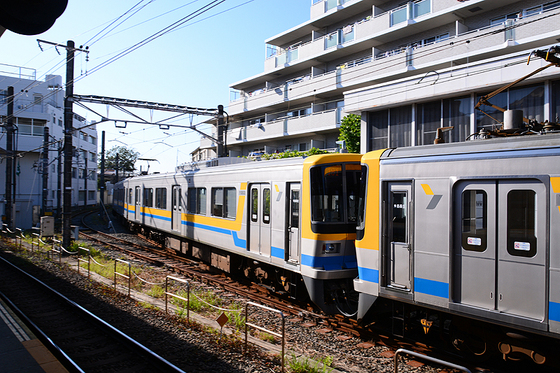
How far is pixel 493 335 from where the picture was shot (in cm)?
555

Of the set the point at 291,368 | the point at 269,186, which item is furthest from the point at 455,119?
the point at 291,368

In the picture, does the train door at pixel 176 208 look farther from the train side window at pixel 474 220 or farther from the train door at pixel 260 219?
the train side window at pixel 474 220

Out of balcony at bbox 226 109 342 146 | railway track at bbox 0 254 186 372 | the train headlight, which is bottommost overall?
railway track at bbox 0 254 186 372

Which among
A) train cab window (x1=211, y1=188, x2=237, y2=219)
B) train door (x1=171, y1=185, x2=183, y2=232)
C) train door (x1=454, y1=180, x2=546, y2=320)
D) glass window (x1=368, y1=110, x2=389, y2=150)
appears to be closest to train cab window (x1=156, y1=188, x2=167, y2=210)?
train door (x1=171, y1=185, x2=183, y2=232)

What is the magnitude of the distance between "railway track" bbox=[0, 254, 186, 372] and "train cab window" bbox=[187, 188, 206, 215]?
486cm

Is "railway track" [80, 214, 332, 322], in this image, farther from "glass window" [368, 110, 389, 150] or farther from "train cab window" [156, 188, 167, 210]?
"glass window" [368, 110, 389, 150]

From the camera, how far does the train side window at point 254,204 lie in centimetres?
1007

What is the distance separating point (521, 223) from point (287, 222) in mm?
4850

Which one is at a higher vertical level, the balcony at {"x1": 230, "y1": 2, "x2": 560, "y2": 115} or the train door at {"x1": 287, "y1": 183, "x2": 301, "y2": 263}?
the balcony at {"x1": 230, "y1": 2, "x2": 560, "y2": 115}

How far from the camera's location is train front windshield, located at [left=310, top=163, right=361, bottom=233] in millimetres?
8133

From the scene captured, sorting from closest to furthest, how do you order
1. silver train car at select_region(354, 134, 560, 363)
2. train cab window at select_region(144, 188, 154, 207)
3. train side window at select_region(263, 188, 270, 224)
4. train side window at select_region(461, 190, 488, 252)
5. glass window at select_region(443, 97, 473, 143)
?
1. silver train car at select_region(354, 134, 560, 363)
2. train side window at select_region(461, 190, 488, 252)
3. train side window at select_region(263, 188, 270, 224)
4. glass window at select_region(443, 97, 473, 143)
5. train cab window at select_region(144, 188, 154, 207)

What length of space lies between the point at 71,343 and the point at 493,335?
275 inches

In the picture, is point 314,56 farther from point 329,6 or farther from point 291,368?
point 291,368

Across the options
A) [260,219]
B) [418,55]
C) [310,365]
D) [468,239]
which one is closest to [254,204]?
[260,219]
